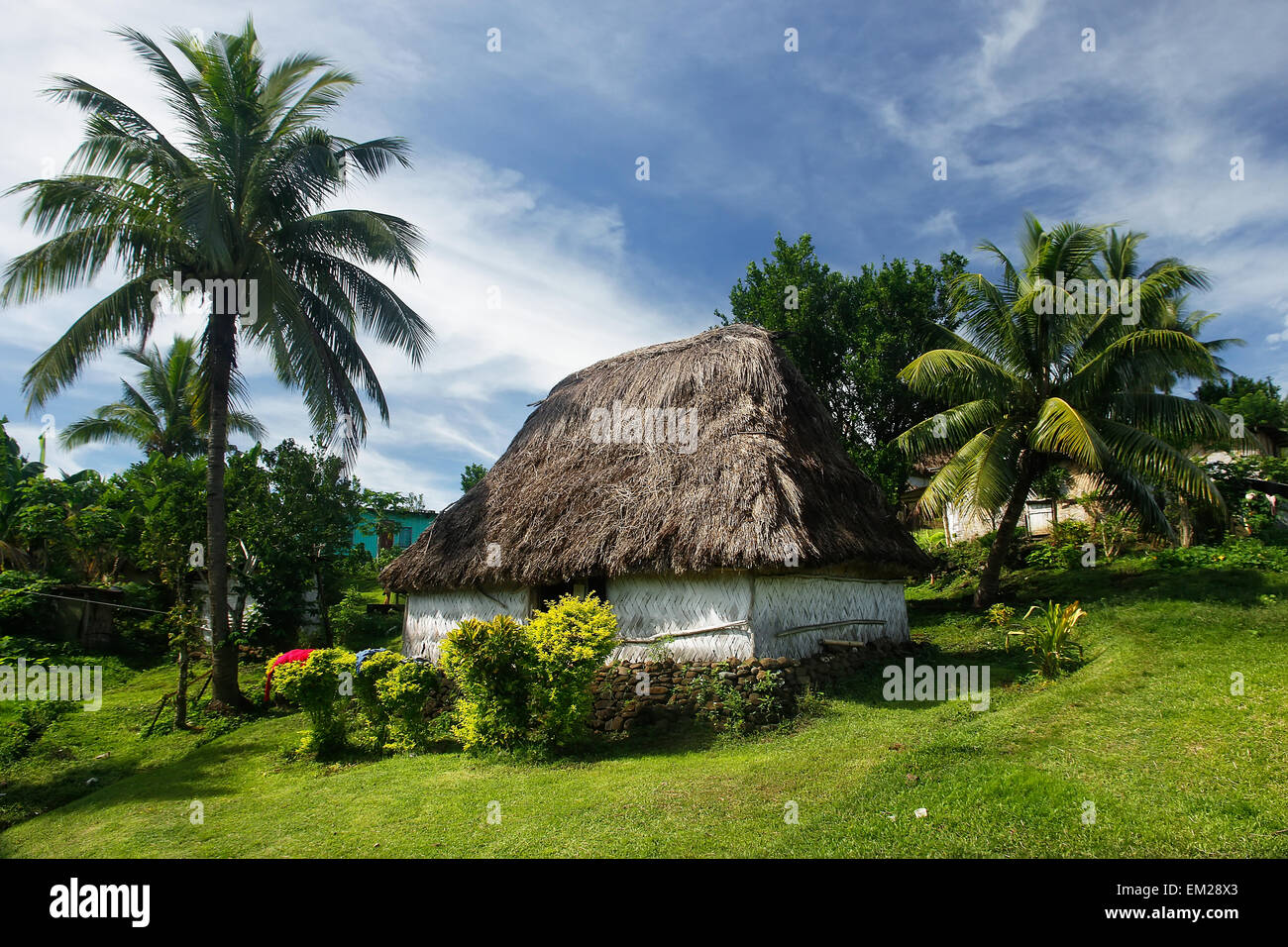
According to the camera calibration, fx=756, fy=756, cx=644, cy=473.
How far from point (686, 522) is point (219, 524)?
716 centimetres

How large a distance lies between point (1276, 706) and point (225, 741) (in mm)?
11717

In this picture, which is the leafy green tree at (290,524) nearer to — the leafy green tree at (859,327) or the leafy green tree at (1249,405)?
the leafy green tree at (859,327)

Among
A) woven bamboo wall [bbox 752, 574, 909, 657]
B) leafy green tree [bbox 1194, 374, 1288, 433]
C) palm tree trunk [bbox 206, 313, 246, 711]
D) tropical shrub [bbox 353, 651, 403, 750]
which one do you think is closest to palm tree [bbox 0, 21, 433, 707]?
palm tree trunk [bbox 206, 313, 246, 711]

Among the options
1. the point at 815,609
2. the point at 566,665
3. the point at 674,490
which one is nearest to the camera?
the point at 566,665

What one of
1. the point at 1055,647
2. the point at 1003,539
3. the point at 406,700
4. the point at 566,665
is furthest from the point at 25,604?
the point at 1003,539

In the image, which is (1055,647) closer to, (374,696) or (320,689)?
(374,696)

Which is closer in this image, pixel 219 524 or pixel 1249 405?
pixel 219 524

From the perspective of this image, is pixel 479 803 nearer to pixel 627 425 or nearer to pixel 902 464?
pixel 627 425

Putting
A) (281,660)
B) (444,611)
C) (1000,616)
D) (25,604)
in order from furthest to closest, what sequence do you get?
(25,604) < (444,611) < (1000,616) < (281,660)

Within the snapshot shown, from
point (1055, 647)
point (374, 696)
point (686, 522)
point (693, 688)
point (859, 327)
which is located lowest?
point (374, 696)

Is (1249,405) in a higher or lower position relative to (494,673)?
higher

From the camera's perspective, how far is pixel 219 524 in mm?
11375

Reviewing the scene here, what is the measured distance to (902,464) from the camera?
16406mm
